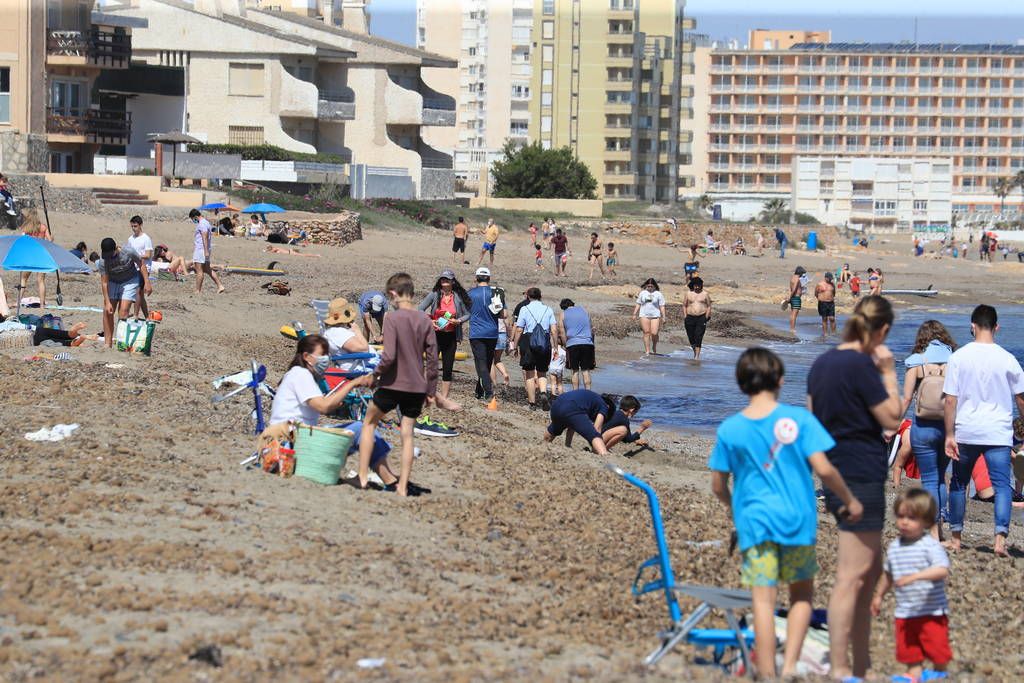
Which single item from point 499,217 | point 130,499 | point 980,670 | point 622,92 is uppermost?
point 622,92

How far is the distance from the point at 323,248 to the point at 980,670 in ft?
105

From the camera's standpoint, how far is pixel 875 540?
21.0 feet

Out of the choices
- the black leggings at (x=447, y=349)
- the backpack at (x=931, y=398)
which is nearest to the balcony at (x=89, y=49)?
the black leggings at (x=447, y=349)

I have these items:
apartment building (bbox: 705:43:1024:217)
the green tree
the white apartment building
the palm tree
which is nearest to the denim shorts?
the green tree

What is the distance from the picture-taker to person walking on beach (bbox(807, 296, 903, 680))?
635 centimetres

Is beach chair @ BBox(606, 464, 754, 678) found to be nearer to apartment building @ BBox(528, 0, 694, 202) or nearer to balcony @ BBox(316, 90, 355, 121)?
balcony @ BBox(316, 90, 355, 121)

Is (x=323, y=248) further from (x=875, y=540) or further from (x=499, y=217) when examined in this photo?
(x=875, y=540)

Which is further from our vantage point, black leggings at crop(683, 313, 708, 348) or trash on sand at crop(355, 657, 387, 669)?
black leggings at crop(683, 313, 708, 348)

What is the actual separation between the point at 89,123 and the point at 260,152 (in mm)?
8229

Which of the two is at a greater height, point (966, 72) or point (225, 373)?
point (966, 72)

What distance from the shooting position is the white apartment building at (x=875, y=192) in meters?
106

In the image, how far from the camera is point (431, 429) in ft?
42.8

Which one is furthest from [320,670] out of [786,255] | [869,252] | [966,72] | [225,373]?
[966,72]

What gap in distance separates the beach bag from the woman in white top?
10117 millimetres
